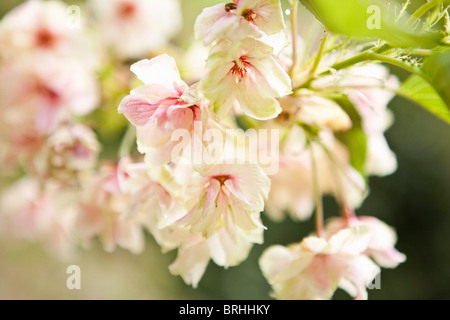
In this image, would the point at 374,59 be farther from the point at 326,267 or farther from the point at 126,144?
the point at 126,144

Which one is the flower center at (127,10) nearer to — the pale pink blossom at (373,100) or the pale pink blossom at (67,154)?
the pale pink blossom at (67,154)

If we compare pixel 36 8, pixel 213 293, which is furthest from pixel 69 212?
pixel 213 293

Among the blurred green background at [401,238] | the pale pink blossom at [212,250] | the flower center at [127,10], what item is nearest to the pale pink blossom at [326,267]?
the pale pink blossom at [212,250]

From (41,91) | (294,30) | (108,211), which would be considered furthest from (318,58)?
(41,91)

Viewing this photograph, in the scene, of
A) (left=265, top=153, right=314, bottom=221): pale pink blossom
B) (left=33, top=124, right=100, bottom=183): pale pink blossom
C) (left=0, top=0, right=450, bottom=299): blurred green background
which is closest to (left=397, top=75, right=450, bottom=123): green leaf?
(left=265, top=153, right=314, bottom=221): pale pink blossom

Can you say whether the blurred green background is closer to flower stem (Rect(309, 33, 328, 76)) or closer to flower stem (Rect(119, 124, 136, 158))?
flower stem (Rect(119, 124, 136, 158))
